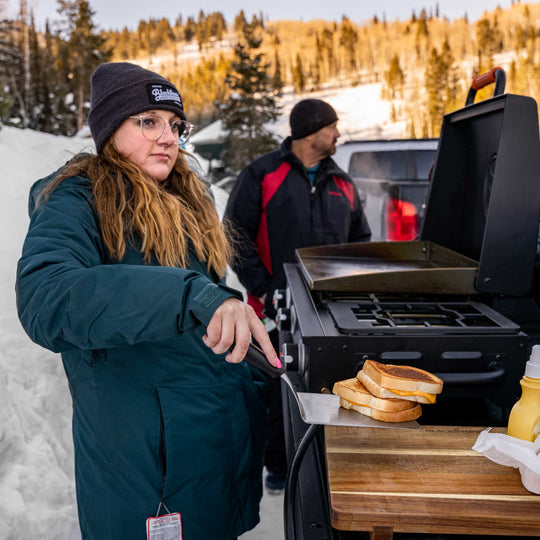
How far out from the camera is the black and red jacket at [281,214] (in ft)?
10.0

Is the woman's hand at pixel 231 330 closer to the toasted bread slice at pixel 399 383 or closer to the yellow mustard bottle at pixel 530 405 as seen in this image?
the toasted bread slice at pixel 399 383

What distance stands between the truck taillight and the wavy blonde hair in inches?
160

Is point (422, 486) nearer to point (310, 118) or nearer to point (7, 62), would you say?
point (310, 118)

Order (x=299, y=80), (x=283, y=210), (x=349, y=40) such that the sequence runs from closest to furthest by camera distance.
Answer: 1. (x=283, y=210)
2. (x=299, y=80)
3. (x=349, y=40)

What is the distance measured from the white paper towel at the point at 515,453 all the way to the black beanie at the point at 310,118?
233 centimetres

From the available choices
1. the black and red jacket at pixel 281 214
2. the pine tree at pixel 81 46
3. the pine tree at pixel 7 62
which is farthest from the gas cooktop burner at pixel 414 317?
the pine tree at pixel 81 46

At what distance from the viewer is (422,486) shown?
39.1 inches

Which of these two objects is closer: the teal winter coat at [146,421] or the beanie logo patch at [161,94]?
the teal winter coat at [146,421]

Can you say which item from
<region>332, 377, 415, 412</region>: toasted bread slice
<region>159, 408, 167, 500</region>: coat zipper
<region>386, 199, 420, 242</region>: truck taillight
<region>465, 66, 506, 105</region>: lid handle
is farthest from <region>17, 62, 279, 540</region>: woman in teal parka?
<region>386, 199, 420, 242</region>: truck taillight

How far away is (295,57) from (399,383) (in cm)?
9618

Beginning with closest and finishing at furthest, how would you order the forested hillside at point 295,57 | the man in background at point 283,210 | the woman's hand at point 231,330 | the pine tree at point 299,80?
the woman's hand at point 231,330 < the man in background at point 283,210 < the forested hillside at point 295,57 < the pine tree at point 299,80

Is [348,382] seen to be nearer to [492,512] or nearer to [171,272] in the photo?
[492,512]

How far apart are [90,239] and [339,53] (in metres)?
95.0

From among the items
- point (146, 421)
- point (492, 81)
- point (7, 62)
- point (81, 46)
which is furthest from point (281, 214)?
point (81, 46)
